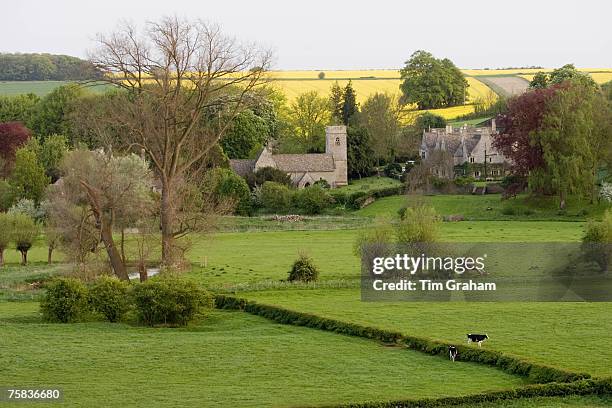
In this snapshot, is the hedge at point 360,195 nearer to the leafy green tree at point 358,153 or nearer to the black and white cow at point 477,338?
the leafy green tree at point 358,153

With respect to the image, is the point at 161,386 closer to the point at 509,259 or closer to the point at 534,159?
the point at 509,259

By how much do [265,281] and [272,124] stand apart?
7294 cm

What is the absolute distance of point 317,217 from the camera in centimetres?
8069

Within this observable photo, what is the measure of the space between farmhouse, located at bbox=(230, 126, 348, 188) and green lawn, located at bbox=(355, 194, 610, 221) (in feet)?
46.4

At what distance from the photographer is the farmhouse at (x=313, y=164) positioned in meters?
97.5

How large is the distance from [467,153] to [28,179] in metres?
37.8

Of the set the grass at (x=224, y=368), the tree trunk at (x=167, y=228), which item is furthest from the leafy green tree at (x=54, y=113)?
the grass at (x=224, y=368)

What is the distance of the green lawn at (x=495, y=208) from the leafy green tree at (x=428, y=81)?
5886 cm

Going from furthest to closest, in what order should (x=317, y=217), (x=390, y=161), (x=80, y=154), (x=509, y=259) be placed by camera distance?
(x=390, y=161) < (x=317, y=217) < (x=80, y=154) < (x=509, y=259)

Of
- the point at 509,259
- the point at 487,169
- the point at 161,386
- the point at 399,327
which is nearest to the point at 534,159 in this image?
the point at 487,169

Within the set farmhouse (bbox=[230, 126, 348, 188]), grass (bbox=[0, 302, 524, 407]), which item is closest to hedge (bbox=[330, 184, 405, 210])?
farmhouse (bbox=[230, 126, 348, 188])

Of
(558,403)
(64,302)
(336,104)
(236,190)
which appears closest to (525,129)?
(236,190)

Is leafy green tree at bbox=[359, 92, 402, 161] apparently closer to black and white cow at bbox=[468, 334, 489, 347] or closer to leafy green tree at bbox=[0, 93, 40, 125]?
leafy green tree at bbox=[0, 93, 40, 125]

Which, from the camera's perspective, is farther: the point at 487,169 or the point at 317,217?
the point at 487,169
